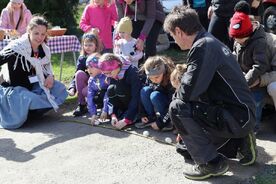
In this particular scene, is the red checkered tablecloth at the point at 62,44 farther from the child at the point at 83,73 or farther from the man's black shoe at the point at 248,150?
the man's black shoe at the point at 248,150

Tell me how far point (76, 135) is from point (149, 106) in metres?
0.84

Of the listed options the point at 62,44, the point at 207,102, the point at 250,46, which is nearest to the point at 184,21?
the point at 207,102

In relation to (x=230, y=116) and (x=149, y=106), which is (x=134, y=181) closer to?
(x=230, y=116)

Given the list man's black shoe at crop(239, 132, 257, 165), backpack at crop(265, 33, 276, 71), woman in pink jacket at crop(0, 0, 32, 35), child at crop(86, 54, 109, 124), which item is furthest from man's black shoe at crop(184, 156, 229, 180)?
woman in pink jacket at crop(0, 0, 32, 35)

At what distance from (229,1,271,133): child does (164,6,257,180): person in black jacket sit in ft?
2.61

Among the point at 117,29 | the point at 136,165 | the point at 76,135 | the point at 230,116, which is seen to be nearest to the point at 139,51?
the point at 117,29

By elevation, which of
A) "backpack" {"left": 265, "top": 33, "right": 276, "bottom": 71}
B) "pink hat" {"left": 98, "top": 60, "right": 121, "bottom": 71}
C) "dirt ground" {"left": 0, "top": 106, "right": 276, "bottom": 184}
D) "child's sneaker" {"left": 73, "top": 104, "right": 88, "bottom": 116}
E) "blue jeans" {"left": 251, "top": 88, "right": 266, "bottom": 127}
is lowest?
"child's sneaker" {"left": 73, "top": 104, "right": 88, "bottom": 116}

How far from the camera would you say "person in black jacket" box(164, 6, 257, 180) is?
3416 mm

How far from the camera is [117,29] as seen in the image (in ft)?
18.9

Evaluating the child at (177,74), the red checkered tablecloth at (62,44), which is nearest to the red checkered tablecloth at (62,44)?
the red checkered tablecloth at (62,44)

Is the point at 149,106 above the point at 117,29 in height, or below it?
below

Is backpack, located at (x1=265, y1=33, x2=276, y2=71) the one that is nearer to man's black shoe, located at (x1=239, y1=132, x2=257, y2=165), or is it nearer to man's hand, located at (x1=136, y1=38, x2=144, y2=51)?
man's black shoe, located at (x1=239, y1=132, x2=257, y2=165)

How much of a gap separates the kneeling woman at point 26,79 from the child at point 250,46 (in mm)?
2290

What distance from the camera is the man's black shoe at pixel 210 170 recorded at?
352 cm
